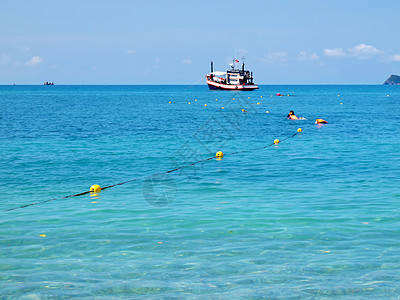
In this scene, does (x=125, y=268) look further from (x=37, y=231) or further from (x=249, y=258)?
(x=37, y=231)

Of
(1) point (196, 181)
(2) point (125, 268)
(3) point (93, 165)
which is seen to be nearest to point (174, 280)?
(2) point (125, 268)

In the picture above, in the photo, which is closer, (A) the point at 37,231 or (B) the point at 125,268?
(B) the point at 125,268

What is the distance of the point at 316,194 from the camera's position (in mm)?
17844

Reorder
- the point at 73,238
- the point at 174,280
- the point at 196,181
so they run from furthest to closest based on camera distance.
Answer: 1. the point at 196,181
2. the point at 73,238
3. the point at 174,280

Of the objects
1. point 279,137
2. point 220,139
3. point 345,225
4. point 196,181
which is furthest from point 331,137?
point 345,225

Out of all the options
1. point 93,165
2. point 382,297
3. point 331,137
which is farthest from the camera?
point 331,137

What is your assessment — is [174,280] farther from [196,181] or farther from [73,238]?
[196,181]

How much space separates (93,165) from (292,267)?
1812 centimetres

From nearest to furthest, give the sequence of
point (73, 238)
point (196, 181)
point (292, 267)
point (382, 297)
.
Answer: point (382, 297) < point (292, 267) < point (73, 238) < point (196, 181)

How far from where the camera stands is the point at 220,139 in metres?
40.8

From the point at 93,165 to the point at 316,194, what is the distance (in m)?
14.0
